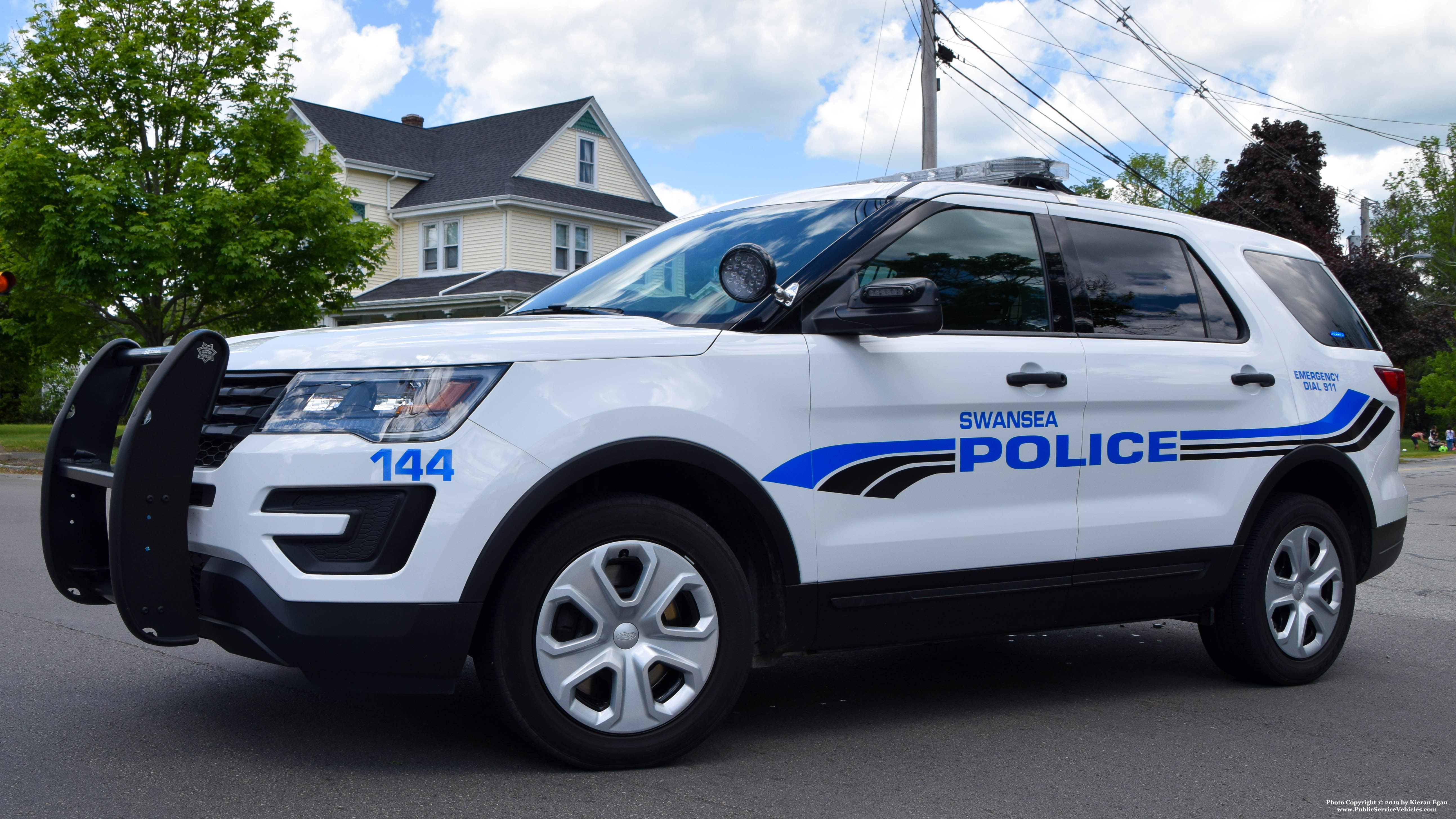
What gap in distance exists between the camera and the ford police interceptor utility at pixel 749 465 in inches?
134

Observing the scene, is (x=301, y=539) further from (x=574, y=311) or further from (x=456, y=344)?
(x=574, y=311)

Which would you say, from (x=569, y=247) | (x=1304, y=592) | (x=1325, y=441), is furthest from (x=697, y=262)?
(x=569, y=247)

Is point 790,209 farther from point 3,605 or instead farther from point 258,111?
point 258,111

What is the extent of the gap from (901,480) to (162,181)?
71.6 ft

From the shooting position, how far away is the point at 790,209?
15.4 feet

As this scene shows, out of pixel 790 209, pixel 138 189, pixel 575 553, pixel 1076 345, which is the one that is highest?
pixel 138 189

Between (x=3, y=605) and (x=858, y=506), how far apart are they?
16.8ft

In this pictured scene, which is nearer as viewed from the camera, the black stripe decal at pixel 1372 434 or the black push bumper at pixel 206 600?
the black push bumper at pixel 206 600

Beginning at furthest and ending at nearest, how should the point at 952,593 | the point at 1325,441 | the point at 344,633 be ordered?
the point at 1325,441 < the point at 952,593 < the point at 344,633

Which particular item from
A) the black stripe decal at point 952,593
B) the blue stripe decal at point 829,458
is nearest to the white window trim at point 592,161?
the black stripe decal at point 952,593

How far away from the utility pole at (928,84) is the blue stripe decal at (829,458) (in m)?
13.3

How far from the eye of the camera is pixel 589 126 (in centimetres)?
3734

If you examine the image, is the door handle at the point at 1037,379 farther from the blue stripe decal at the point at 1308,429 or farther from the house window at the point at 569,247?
the house window at the point at 569,247

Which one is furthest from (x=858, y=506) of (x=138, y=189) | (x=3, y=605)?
(x=138, y=189)
